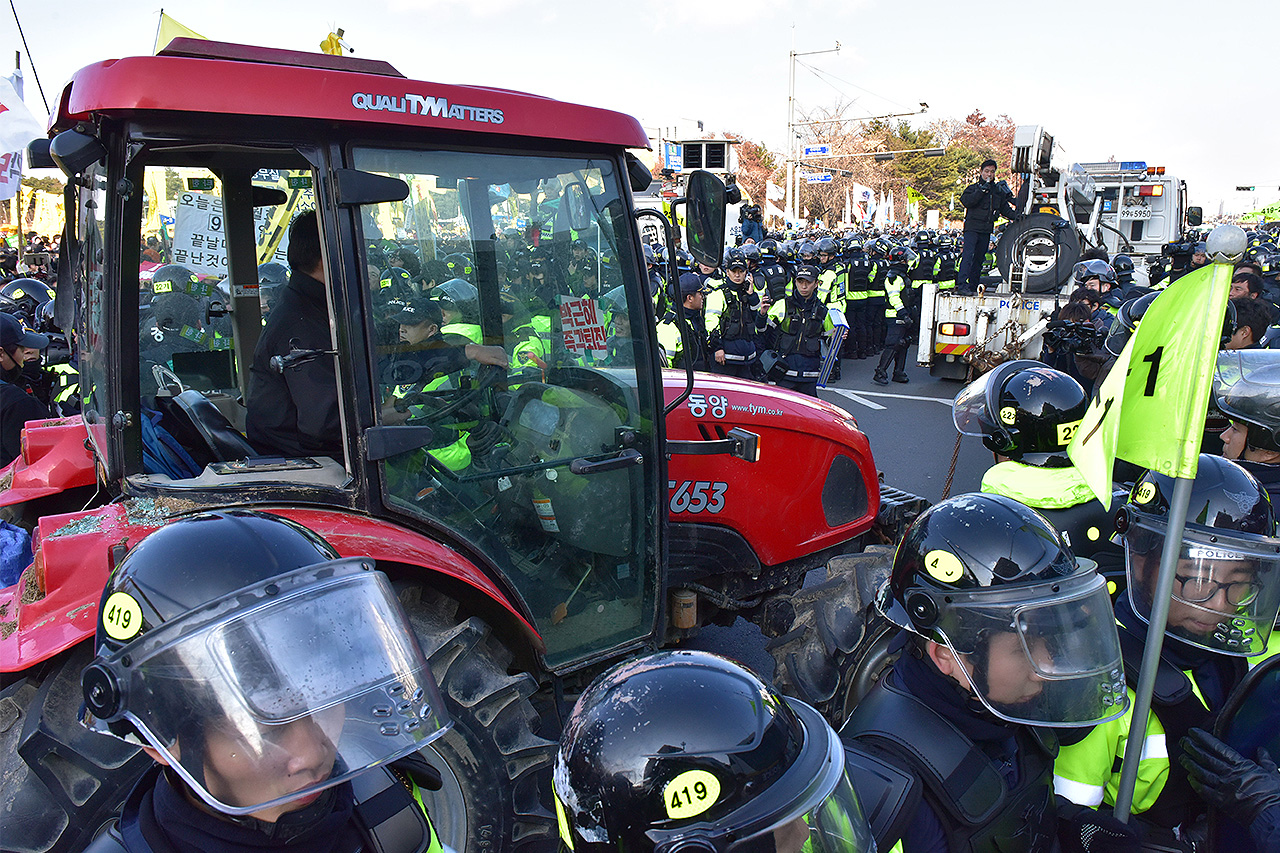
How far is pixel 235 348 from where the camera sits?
4.43 metres

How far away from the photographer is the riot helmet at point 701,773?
1235 millimetres

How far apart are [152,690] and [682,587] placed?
2767 mm

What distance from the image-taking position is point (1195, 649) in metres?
2.25

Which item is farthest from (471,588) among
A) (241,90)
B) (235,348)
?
(235,348)

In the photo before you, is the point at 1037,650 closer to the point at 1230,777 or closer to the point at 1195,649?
the point at 1230,777

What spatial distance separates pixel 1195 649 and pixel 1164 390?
798 millimetres

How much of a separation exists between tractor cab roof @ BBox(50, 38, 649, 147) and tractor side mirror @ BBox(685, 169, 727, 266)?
1.36 feet

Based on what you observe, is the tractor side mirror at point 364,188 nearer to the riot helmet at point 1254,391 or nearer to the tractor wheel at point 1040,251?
the riot helmet at point 1254,391

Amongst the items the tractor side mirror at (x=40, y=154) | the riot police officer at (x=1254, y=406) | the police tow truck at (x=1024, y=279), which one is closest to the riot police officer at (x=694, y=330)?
the police tow truck at (x=1024, y=279)

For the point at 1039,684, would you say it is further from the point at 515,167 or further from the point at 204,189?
the point at 204,189

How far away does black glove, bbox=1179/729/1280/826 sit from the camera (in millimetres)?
1761

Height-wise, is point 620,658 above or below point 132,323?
below

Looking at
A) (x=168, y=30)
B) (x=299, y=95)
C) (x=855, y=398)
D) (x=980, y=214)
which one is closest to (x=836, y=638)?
(x=299, y=95)

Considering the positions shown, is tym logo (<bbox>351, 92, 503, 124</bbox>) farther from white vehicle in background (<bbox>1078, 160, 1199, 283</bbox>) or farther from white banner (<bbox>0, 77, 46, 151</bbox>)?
white vehicle in background (<bbox>1078, 160, 1199, 283</bbox>)
